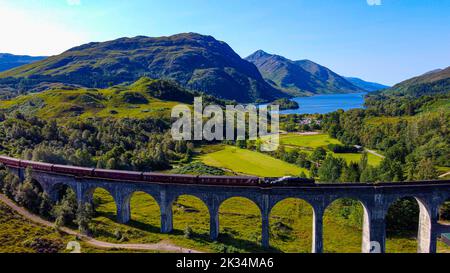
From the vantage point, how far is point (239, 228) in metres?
53.4

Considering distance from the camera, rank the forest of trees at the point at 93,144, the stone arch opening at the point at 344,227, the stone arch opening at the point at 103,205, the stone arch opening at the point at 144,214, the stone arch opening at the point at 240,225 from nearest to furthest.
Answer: the stone arch opening at the point at 240,225
the stone arch opening at the point at 344,227
the stone arch opening at the point at 144,214
the stone arch opening at the point at 103,205
the forest of trees at the point at 93,144

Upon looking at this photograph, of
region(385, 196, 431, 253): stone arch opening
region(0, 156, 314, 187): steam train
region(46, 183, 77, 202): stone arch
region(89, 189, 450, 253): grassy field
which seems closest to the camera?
region(0, 156, 314, 187): steam train

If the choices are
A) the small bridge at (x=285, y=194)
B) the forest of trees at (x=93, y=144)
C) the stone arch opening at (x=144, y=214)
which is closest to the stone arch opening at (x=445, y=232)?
the small bridge at (x=285, y=194)

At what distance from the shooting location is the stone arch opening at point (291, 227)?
4834 centimetres

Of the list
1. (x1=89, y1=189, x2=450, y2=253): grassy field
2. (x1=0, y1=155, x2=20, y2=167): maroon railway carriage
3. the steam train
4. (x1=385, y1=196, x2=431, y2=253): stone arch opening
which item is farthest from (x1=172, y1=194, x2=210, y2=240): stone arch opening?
(x1=0, y1=155, x2=20, y2=167): maroon railway carriage

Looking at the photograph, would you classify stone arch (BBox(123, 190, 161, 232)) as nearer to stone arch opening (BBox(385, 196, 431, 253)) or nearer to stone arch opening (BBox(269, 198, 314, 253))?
stone arch opening (BBox(269, 198, 314, 253))

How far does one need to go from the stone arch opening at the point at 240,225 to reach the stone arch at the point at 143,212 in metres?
10.7

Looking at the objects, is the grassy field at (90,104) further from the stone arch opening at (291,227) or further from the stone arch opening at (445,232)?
the stone arch opening at (445,232)

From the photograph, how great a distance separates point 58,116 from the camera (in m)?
133

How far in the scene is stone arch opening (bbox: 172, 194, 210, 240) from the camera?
159 feet

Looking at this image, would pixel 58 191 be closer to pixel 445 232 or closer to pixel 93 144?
pixel 93 144
